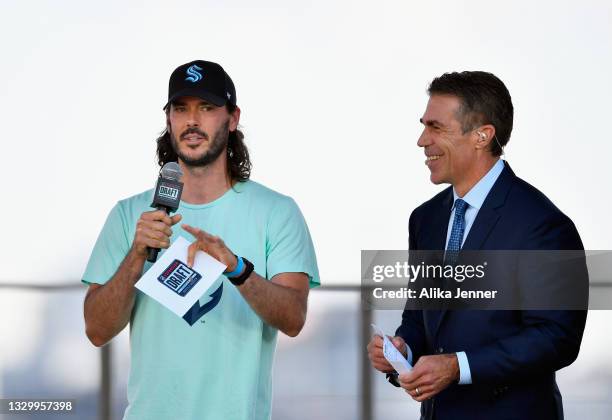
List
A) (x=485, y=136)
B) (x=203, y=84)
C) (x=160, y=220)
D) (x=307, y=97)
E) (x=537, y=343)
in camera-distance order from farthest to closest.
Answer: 1. (x=307, y=97)
2. (x=485, y=136)
3. (x=203, y=84)
4. (x=537, y=343)
5. (x=160, y=220)

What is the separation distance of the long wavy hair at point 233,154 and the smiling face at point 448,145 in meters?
0.55

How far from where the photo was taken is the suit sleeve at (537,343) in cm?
262

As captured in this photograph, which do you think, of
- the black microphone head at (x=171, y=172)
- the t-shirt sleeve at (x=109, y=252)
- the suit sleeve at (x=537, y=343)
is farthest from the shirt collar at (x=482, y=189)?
the t-shirt sleeve at (x=109, y=252)

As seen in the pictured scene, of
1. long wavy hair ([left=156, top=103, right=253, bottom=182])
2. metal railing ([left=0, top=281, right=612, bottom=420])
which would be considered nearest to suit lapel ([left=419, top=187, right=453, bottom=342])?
long wavy hair ([left=156, top=103, right=253, bottom=182])

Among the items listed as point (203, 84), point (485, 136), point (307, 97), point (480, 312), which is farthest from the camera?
point (307, 97)

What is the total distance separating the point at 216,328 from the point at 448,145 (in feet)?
2.99

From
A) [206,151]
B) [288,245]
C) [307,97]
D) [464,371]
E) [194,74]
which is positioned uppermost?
[307,97]

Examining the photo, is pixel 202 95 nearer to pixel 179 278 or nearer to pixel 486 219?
pixel 179 278

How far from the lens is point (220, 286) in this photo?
276 centimetres

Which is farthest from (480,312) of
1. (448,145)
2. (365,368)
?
(365,368)

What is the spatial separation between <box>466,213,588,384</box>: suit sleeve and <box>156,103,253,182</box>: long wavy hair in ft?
2.83

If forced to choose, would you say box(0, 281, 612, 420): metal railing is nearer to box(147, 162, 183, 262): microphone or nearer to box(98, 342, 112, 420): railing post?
box(98, 342, 112, 420): railing post

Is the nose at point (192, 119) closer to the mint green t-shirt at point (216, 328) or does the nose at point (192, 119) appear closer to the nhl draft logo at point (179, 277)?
the mint green t-shirt at point (216, 328)

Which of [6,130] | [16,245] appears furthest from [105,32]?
[16,245]
